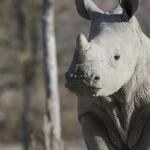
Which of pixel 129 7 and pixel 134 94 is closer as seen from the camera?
pixel 129 7

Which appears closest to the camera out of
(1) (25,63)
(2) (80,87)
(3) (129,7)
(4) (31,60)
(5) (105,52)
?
(2) (80,87)

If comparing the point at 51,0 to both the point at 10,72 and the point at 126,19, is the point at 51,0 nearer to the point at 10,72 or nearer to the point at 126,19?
the point at 126,19

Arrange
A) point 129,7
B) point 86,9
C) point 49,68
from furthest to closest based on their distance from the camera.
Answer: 1. point 49,68
2. point 86,9
3. point 129,7

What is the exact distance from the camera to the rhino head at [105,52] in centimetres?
707

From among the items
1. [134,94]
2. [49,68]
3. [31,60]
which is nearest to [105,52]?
[134,94]

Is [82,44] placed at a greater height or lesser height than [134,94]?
greater

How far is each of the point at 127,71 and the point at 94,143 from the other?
0.98 metres

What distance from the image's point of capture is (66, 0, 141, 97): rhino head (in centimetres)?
707

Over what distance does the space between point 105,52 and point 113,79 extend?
0.72 feet

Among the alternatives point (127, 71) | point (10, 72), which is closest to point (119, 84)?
point (127, 71)

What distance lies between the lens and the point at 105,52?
7.38 m

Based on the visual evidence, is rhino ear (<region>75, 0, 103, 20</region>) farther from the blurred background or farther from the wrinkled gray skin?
the blurred background

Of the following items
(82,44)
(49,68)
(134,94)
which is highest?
(82,44)

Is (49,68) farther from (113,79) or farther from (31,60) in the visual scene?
(31,60)
